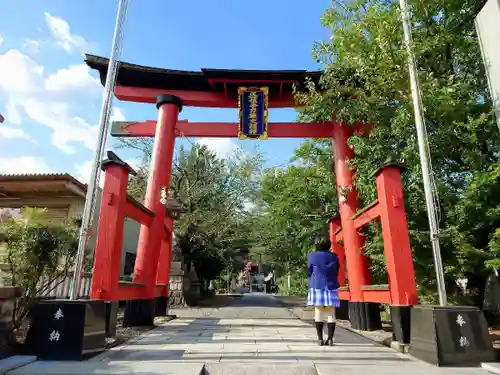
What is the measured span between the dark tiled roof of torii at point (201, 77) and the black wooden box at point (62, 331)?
646 cm

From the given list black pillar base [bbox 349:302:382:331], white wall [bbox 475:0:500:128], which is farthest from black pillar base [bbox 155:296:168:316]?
white wall [bbox 475:0:500:128]

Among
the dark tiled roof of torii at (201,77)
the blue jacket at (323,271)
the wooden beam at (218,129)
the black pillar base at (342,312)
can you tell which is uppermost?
the dark tiled roof of torii at (201,77)

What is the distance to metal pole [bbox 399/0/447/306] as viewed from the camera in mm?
4625

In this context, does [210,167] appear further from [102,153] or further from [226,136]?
[102,153]

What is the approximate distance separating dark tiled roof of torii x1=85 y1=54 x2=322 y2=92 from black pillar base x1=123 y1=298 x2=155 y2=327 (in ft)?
18.1

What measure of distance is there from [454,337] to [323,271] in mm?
1952

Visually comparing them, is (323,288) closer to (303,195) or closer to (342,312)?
(342,312)

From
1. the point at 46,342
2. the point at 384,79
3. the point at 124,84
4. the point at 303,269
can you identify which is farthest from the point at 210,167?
the point at 46,342

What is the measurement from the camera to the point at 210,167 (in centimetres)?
1582

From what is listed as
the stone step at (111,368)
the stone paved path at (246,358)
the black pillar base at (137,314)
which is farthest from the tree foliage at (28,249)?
the stone step at (111,368)

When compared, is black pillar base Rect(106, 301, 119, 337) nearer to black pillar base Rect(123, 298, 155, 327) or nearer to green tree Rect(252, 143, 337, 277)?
black pillar base Rect(123, 298, 155, 327)

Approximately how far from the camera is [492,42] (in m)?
5.20

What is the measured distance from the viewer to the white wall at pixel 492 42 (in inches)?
200

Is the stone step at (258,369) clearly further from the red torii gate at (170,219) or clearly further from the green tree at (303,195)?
the green tree at (303,195)
